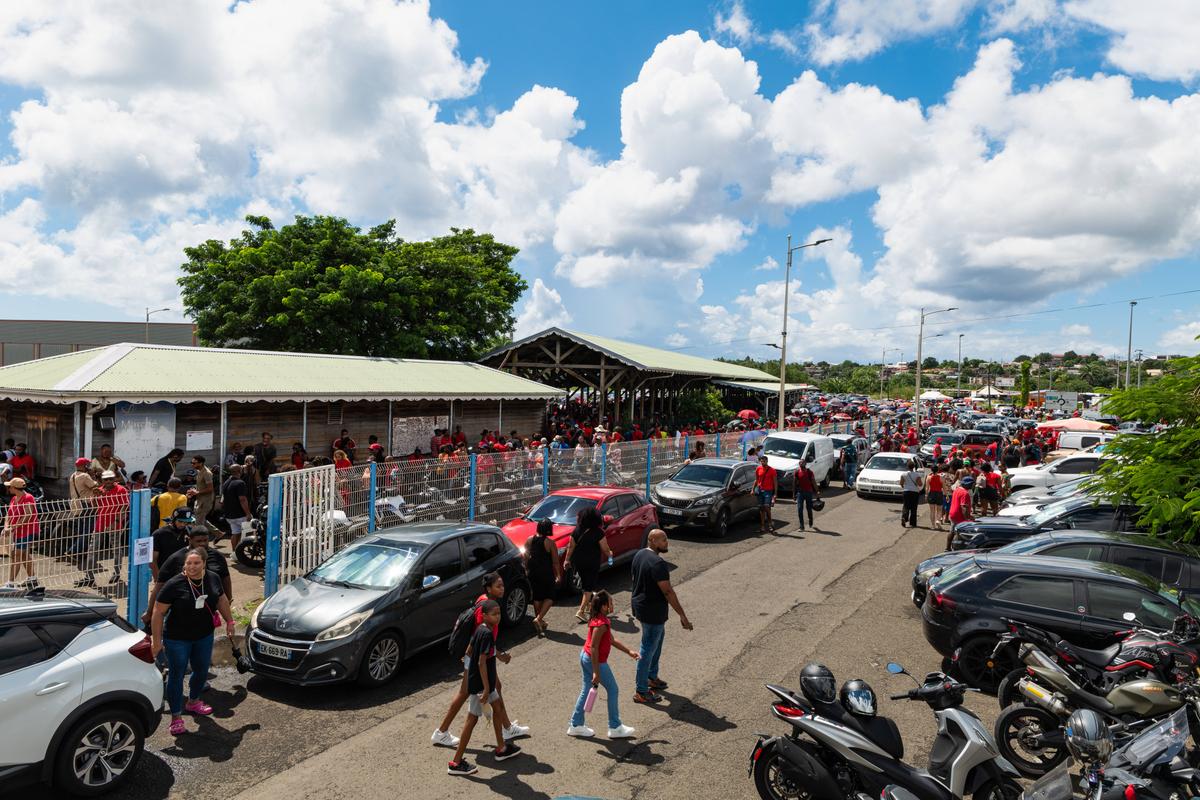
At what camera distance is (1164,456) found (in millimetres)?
10148

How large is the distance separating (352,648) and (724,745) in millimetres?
3674

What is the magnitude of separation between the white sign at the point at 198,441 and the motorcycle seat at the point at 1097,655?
15121 mm

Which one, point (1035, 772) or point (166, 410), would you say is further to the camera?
point (166, 410)

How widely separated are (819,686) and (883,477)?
1839 cm

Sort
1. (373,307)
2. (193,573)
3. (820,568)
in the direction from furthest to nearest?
(373,307) → (820,568) → (193,573)

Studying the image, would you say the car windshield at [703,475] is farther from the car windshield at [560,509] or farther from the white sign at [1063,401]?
the white sign at [1063,401]

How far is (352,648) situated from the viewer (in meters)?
7.13

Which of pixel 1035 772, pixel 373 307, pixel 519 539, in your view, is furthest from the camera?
pixel 373 307

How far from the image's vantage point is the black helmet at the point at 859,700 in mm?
4801

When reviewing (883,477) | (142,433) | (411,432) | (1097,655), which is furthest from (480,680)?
(883,477)

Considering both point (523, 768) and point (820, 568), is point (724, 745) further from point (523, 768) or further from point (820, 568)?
point (820, 568)

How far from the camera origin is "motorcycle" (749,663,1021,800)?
471 centimetres

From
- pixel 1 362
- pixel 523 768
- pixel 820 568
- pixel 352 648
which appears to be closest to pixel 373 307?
pixel 820 568

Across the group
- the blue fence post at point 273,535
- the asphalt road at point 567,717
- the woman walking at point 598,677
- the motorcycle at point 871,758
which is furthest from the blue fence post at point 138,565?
the motorcycle at point 871,758
